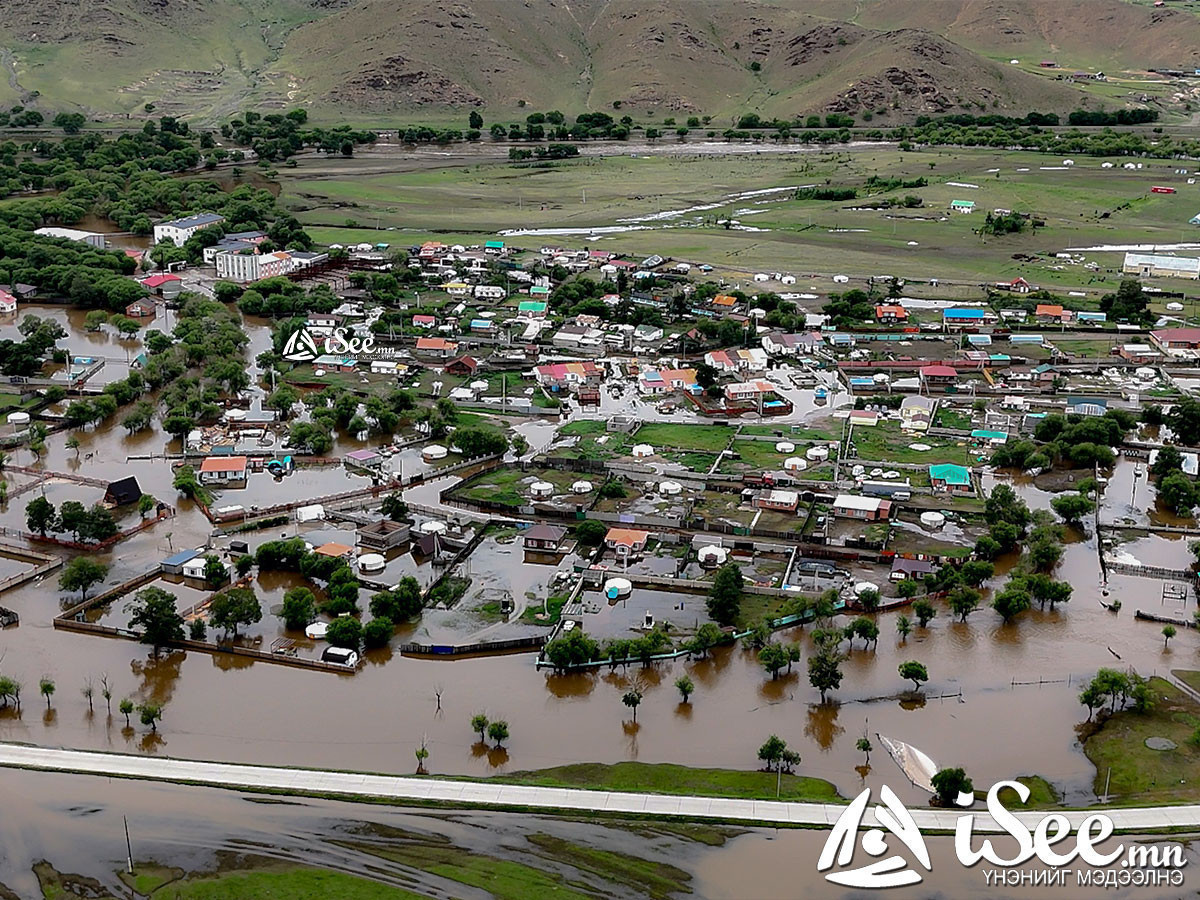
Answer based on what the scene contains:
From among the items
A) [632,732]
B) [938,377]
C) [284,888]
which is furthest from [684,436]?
[284,888]

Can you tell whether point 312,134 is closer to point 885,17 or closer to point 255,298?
point 255,298

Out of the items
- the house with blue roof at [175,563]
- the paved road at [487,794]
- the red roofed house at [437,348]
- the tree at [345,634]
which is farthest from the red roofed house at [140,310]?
the paved road at [487,794]

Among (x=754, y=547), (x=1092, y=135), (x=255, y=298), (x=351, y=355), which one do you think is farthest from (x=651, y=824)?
(x=1092, y=135)

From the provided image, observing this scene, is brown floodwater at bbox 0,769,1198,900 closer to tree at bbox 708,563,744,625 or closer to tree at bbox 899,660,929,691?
tree at bbox 899,660,929,691

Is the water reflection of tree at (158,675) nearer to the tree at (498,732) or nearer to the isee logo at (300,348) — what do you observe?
the tree at (498,732)

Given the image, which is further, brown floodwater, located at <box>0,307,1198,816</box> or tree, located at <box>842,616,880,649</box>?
tree, located at <box>842,616,880,649</box>

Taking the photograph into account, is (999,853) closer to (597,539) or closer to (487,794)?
(487,794)

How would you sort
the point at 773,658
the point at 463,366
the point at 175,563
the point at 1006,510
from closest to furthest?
1. the point at 773,658
2. the point at 175,563
3. the point at 1006,510
4. the point at 463,366

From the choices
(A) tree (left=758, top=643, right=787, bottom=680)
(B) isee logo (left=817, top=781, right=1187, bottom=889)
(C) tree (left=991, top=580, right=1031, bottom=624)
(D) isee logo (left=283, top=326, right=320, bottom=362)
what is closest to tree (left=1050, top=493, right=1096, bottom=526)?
(C) tree (left=991, top=580, right=1031, bottom=624)
